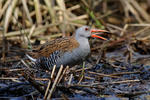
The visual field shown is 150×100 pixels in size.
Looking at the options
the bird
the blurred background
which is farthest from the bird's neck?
the blurred background

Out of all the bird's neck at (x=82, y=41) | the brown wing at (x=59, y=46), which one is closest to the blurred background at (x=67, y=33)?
the brown wing at (x=59, y=46)

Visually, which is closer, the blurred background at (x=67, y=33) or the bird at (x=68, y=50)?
the bird at (x=68, y=50)

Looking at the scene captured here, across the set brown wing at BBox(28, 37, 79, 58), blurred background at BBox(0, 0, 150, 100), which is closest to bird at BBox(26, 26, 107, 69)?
brown wing at BBox(28, 37, 79, 58)

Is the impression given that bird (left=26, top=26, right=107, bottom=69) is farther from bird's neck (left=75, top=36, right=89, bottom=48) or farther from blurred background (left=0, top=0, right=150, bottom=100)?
blurred background (left=0, top=0, right=150, bottom=100)

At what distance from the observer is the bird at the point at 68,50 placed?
168 inches

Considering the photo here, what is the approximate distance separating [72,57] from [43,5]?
11.8 ft

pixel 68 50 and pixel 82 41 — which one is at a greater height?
pixel 82 41

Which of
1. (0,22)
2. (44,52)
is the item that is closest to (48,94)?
(44,52)

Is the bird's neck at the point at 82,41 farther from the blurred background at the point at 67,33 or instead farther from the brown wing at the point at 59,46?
the blurred background at the point at 67,33

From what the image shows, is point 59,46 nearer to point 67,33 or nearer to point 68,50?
point 68,50

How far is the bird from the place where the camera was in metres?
4.26

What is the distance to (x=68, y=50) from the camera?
4.32m

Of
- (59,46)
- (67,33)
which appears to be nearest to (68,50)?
(59,46)

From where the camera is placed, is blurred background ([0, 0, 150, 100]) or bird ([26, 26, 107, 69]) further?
blurred background ([0, 0, 150, 100])
